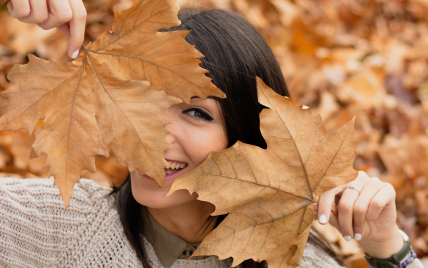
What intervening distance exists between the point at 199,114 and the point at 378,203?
0.46m

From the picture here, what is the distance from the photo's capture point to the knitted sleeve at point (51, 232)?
927 mm

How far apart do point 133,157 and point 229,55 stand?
415 mm

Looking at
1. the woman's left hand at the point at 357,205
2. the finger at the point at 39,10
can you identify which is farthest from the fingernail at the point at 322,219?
the finger at the point at 39,10

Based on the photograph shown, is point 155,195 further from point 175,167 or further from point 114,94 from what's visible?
point 114,94

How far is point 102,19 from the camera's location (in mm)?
1708

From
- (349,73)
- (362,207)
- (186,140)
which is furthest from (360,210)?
(349,73)

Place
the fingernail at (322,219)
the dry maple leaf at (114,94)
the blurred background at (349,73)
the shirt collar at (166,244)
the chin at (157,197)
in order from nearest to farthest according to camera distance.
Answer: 1. the dry maple leaf at (114,94)
2. the fingernail at (322,219)
3. the chin at (157,197)
4. the shirt collar at (166,244)
5. the blurred background at (349,73)

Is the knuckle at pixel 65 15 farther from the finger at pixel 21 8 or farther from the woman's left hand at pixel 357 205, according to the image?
the woman's left hand at pixel 357 205

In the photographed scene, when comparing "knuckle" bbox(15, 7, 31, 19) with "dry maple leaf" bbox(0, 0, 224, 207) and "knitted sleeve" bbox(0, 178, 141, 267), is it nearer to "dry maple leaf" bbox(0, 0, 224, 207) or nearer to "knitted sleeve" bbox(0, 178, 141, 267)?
"dry maple leaf" bbox(0, 0, 224, 207)

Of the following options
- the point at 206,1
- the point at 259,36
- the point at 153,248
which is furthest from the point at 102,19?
the point at 153,248

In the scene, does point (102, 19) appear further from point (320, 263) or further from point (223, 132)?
point (320, 263)

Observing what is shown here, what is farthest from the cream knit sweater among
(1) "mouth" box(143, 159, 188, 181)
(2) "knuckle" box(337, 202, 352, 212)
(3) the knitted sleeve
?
(2) "knuckle" box(337, 202, 352, 212)

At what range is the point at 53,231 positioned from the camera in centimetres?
96

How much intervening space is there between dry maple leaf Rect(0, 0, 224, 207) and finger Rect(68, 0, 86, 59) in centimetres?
2
